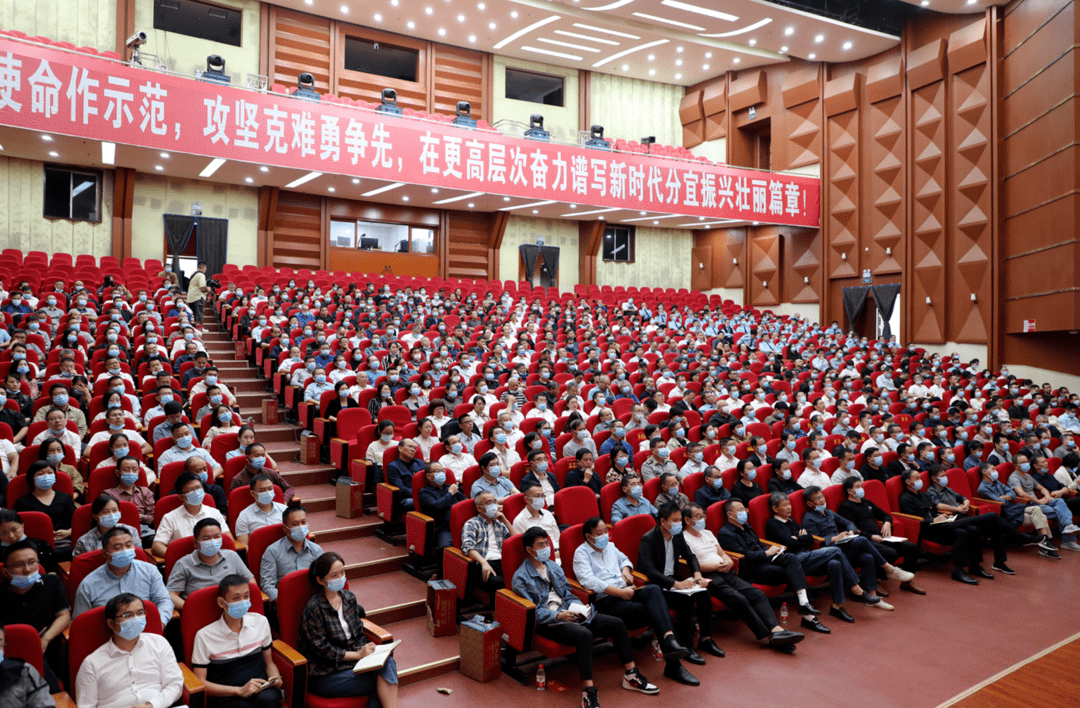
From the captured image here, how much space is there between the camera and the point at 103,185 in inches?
464

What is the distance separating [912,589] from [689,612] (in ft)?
7.06

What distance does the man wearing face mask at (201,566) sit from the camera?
3.16 m

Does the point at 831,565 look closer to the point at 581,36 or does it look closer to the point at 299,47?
the point at 581,36

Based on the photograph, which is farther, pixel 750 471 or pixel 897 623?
pixel 750 471

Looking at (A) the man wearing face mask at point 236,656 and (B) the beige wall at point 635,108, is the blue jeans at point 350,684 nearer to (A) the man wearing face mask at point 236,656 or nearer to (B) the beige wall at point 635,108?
(A) the man wearing face mask at point 236,656

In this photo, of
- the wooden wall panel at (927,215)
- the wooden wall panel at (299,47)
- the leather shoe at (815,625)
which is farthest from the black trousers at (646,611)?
the wooden wall panel at (299,47)

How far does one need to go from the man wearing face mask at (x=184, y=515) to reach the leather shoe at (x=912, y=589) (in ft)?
15.2

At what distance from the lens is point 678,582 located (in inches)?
153

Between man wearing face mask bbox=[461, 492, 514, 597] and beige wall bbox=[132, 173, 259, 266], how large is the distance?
10.9m

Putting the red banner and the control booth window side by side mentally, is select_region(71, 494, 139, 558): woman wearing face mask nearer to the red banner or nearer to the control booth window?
the red banner

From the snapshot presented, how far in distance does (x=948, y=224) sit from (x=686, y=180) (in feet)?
16.4

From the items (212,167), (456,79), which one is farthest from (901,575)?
(456,79)

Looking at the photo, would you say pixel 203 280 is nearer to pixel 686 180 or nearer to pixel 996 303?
pixel 686 180

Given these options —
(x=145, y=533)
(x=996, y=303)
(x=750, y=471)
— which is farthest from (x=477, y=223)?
(x=145, y=533)
